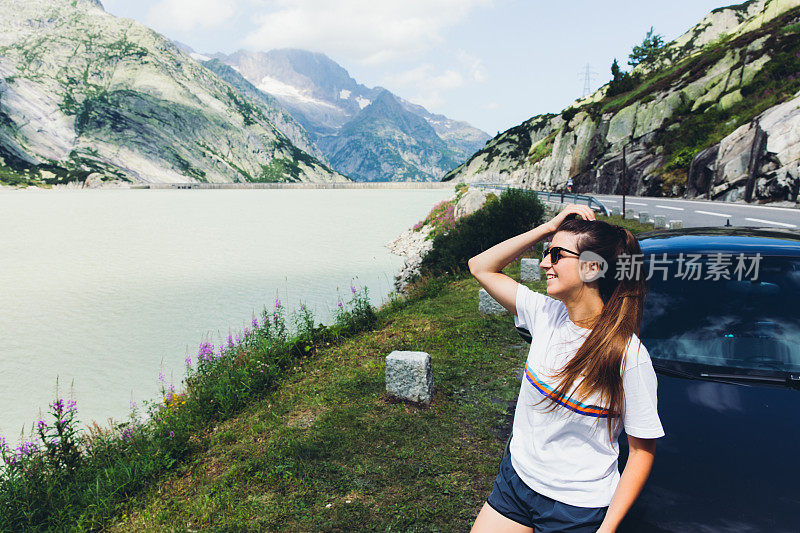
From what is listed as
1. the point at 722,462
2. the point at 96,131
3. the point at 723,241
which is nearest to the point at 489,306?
the point at 723,241

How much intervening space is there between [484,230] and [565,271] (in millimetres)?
14756

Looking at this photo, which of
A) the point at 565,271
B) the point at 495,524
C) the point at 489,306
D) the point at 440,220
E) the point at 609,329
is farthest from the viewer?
the point at 440,220

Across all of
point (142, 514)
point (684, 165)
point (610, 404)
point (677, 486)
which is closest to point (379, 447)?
point (142, 514)

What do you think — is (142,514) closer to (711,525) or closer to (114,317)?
(711,525)

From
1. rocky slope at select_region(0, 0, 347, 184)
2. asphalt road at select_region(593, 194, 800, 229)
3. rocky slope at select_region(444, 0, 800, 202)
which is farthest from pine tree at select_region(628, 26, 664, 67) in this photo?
rocky slope at select_region(0, 0, 347, 184)

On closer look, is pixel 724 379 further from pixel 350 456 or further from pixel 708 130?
pixel 708 130

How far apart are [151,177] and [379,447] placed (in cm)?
17511

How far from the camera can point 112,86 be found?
19788 centimetres

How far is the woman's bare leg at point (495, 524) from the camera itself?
1.88 m

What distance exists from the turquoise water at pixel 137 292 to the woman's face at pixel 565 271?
990 centimetres

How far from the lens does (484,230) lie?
1634 centimetres

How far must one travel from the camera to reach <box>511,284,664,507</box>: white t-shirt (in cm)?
164

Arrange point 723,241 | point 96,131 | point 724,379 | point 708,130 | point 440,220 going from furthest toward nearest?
point 96,131 < point 708,130 < point 440,220 < point 723,241 < point 724,379

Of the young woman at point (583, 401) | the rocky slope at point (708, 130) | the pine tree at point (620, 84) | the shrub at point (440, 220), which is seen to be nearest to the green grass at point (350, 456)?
the young woman at point (583, 401)
